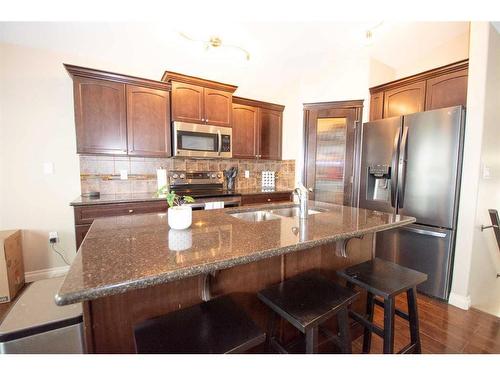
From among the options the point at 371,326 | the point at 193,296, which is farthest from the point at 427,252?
the point at 193,296

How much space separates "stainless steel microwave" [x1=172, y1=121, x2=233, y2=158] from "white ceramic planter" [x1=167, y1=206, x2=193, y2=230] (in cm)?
178

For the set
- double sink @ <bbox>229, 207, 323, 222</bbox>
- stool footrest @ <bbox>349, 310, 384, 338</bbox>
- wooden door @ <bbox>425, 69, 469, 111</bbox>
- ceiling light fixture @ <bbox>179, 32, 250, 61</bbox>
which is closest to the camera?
stool footrest @ <bbox>349, 310, 384, 338</bbox>

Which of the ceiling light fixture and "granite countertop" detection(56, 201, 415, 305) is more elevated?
the ceiling light fixture

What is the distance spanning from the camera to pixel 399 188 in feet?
7.43

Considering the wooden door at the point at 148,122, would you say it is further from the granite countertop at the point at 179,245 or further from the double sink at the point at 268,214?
the double sink at the point at 268,214

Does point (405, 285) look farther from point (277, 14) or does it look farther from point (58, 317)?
point (277, 14)

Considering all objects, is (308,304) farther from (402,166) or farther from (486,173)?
(486,173)

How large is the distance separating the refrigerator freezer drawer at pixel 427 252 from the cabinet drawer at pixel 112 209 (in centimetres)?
252

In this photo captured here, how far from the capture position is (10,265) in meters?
2.14

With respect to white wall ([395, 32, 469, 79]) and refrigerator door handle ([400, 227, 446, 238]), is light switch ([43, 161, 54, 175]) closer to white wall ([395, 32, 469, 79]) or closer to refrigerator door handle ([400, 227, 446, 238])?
refrigerator door handle ([400, 227, 446, 238])

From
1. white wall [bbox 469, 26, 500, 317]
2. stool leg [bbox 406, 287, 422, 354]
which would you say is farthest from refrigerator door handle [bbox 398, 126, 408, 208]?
stool leg [bbox 406, 287, 422, 354]

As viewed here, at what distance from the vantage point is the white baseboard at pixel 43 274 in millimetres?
2467

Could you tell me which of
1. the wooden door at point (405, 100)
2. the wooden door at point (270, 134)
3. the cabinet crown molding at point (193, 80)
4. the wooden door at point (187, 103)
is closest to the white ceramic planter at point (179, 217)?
the wooden door at point (187, 103)

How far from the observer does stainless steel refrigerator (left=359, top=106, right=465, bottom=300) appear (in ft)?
6.64
